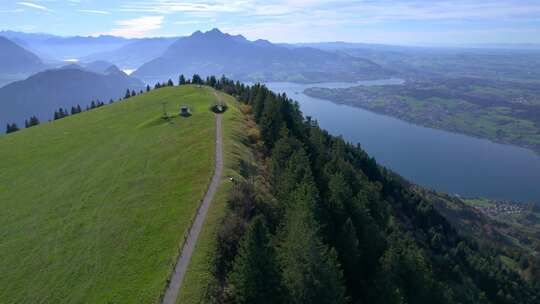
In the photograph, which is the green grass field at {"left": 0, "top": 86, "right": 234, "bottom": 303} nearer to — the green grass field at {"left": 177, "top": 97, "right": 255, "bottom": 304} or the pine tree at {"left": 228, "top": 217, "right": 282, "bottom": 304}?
the green grass field at {"left": 177, "top": 97, "right": 255, "bottom": 304}

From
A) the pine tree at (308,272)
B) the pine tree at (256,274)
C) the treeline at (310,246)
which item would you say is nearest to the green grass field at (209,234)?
the treeline at (310,246)

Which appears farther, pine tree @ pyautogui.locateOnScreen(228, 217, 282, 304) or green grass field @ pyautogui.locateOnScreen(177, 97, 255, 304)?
green grass field @ pyautogui.locateOnScreen(177, 97, 255, 304)

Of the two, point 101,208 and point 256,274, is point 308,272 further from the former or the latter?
point 101,208

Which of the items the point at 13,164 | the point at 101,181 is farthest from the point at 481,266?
the point at 13,164

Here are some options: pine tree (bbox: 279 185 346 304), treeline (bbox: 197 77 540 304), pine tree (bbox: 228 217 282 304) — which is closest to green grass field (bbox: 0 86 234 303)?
treeline (bbox: 197 77 540 304)

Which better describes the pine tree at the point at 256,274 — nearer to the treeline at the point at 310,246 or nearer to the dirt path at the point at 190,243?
the treeline at the point at 310,246

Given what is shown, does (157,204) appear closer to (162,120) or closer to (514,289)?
(162,120)

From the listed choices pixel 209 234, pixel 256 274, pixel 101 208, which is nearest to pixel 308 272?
pixel 256 274
